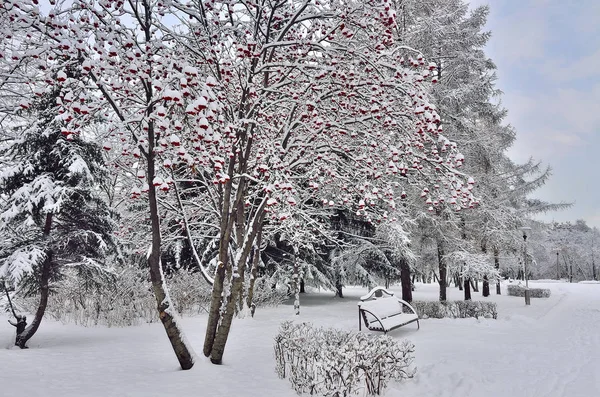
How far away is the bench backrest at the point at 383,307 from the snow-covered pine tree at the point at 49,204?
6.69 metres

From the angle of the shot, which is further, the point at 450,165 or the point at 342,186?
the point at 342,186

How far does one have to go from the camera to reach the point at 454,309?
12.2 metres

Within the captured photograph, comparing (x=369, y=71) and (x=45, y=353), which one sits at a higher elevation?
(x=369, y=71)

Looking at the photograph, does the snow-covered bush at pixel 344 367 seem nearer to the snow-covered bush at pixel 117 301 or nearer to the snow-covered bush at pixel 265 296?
the snow-covered bush at pixel 117 301

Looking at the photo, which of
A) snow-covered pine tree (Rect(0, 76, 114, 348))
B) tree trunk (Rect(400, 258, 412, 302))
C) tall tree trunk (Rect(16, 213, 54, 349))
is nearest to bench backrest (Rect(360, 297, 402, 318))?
tree trunk (Rect(400, 258, 412, 302))

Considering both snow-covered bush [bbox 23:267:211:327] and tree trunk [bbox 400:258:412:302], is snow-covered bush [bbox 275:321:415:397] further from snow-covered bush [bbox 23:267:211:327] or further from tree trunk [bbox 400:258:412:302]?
tree trunk [bbox 400:258:412:302]

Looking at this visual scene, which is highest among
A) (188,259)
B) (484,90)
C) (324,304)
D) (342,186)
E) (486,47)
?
(486,47)

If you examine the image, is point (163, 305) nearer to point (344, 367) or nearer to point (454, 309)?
point (344, 367)

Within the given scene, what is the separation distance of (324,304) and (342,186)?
1161 cm

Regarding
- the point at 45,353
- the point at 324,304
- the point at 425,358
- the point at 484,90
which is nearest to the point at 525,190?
the point at 484,90

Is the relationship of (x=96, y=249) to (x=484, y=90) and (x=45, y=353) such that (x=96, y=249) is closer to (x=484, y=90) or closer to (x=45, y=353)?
(x=45, y=353)

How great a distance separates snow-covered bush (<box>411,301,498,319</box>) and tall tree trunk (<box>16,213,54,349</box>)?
401 inches

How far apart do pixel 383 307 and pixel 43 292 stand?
8.27m

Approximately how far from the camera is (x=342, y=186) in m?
7.31
